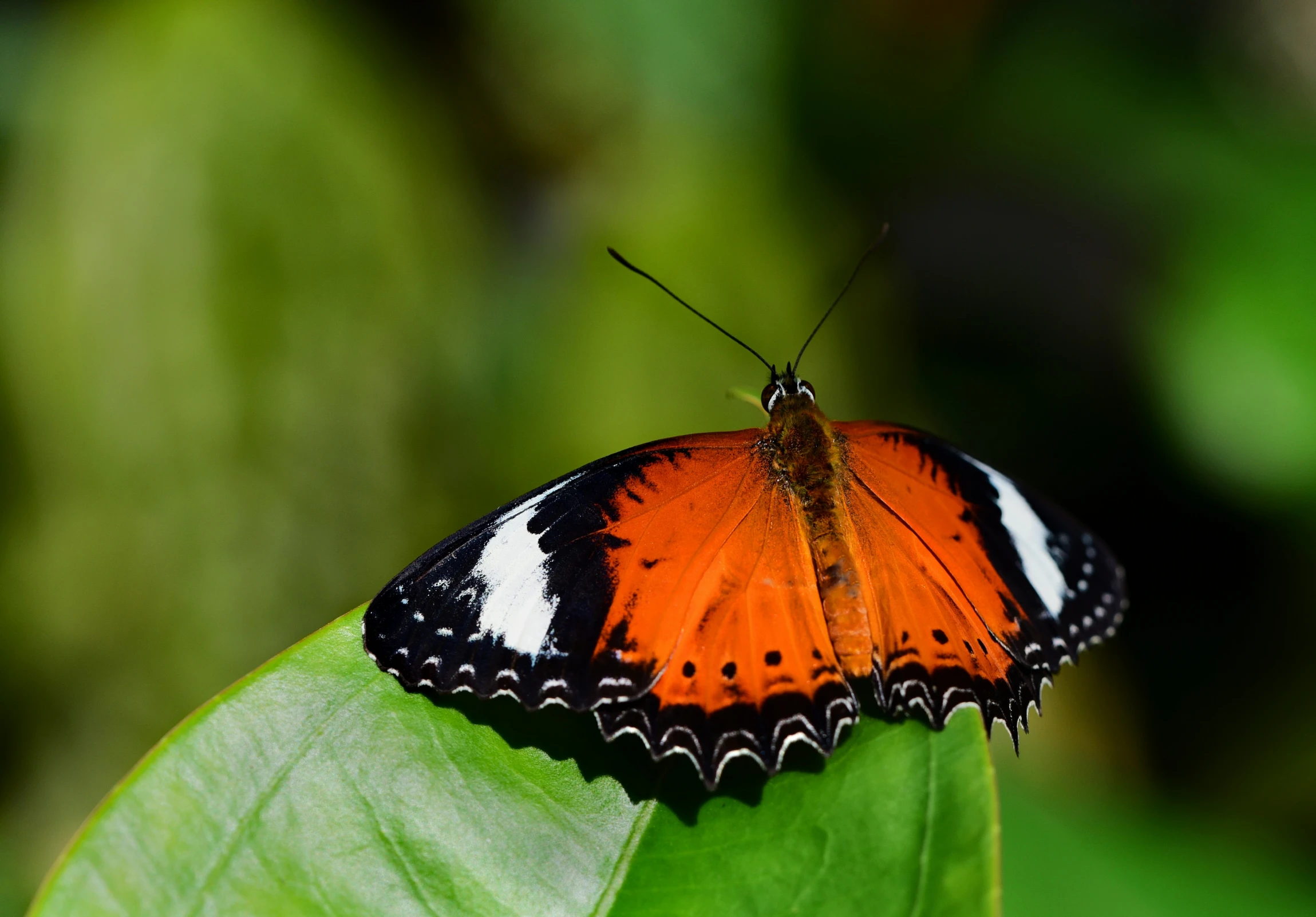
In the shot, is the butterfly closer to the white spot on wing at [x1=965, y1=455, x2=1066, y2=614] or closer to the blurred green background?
the white spot on wing at [x1=965, y1=455, x2=1066, y2=614]

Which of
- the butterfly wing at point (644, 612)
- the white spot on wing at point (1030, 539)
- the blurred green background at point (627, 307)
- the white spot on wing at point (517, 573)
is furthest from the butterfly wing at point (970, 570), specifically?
the blurred green background at point (627, 307)

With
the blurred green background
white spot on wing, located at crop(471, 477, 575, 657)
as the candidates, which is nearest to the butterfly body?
white spot on wing, located at crop(471, 477, 575, 657)

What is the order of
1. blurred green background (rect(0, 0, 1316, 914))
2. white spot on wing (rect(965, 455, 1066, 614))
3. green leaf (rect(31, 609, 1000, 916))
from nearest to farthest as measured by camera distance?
green leaf (rect(31, 609, 1000, 916)), white spot on wing (rect(965, 455, 1066, 614)), blurred green background (rect(0, 0, 1316, 914))

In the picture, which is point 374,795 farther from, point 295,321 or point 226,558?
point 295,321

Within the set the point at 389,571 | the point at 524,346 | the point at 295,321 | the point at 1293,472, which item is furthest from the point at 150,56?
the point at 1293,472

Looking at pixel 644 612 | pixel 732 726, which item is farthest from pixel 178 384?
pixel 732 726

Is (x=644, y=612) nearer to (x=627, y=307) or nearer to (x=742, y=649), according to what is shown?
(x=742, y=649)
